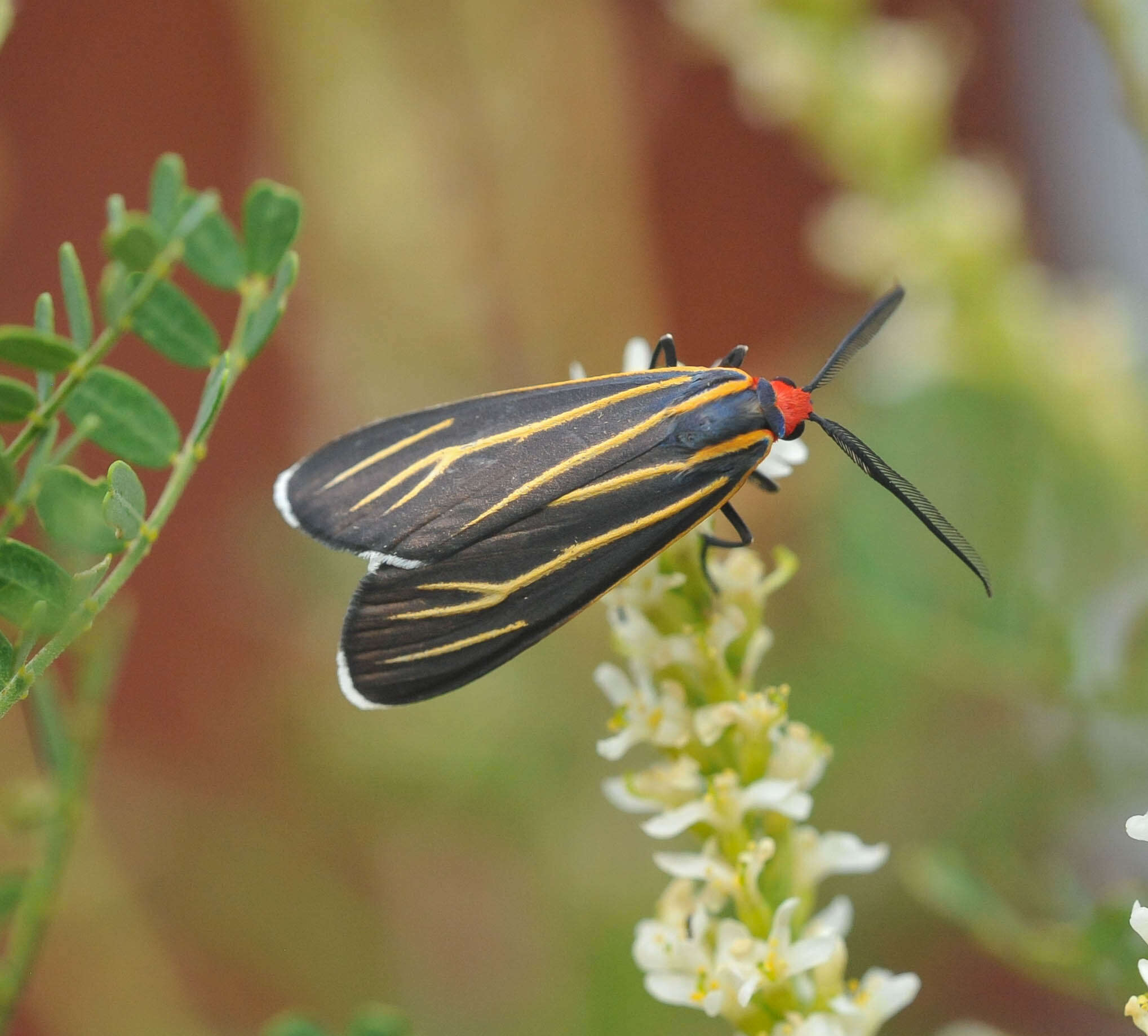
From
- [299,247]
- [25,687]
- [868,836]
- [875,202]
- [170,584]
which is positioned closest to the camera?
[25,687]

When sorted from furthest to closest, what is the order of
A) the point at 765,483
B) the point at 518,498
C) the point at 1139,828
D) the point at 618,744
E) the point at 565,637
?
1. the point at 565,637
2. the point at 765,483
3. the point at 518,498
4. the point at 618,744
5. the point at 1139,828

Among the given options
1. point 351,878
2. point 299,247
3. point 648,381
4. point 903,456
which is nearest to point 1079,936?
point 648,381

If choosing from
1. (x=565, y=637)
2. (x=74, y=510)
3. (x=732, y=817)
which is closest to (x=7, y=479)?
(x=74, y=510)

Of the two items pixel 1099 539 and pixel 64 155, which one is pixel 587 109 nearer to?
pixel 1099 539

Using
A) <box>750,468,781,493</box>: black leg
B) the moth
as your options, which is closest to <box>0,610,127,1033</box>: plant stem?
the moth

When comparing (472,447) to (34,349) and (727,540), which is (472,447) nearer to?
(727,540)

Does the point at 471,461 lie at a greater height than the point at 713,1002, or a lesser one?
greater

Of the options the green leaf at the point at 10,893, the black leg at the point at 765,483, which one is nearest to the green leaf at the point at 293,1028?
the green leaf at the point at 10,893

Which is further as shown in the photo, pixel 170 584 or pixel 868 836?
pixel 170 584
